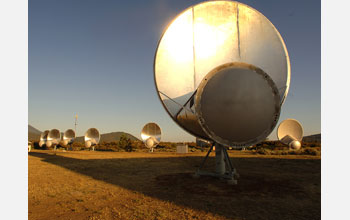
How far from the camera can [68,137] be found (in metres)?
41.4

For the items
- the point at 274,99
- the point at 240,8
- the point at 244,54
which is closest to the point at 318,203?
the point at 274,99

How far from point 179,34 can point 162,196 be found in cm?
794

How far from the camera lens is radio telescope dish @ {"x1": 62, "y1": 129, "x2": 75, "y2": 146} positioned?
41.0m

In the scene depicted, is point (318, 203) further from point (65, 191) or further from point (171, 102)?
point (65, 191)

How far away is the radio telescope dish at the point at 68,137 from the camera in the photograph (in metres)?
41.0

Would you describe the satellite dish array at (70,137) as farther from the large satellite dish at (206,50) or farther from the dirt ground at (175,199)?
the large satellite dish at (206,50)

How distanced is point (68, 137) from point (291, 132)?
4210 cm

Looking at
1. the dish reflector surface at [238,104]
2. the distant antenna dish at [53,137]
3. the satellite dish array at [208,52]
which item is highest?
Answer: the satellite dish array at [208,52]

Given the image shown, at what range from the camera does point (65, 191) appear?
9281mm

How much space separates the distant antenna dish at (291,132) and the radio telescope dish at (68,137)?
3944 cm

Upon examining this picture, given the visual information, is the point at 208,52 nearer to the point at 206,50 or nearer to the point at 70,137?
the point at 206,50

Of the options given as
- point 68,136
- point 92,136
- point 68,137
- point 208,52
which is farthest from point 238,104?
point 68,136

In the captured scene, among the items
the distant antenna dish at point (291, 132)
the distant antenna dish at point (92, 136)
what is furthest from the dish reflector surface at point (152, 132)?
the distant antenna dish at point (291, 132)

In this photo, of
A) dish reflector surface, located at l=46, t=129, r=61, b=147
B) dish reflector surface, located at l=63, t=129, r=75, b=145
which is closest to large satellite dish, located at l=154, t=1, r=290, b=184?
dish reflector surface, located at l=63, t=129, r=75, b=145
